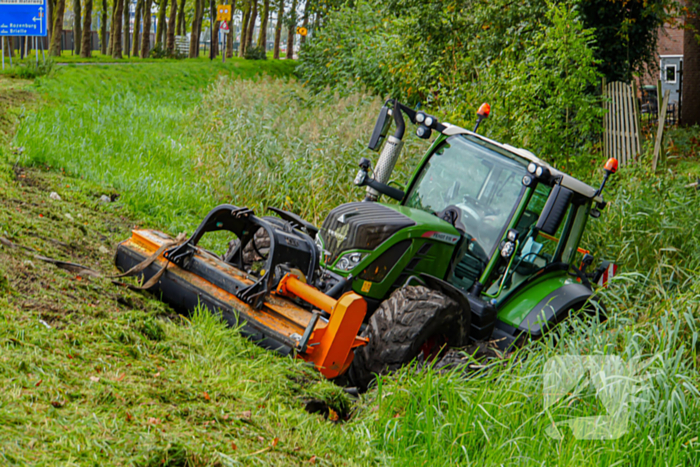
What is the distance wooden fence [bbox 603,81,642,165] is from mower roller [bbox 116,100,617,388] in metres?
4.50

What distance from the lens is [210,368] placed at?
3.83 meters

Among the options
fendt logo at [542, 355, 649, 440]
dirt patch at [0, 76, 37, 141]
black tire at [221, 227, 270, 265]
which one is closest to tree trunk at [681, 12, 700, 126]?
black tire at [221, 227, 270, 265]

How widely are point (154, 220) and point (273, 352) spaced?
417cm

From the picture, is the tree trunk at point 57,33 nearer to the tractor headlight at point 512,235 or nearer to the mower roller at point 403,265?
the mower roller at point 403,265

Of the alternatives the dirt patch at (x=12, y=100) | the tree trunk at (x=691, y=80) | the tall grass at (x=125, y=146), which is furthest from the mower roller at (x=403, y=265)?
the tree trunk at (x=691, y=80)

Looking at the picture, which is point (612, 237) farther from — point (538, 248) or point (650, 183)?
point (538, 248)

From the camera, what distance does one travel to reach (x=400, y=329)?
4.16 meters

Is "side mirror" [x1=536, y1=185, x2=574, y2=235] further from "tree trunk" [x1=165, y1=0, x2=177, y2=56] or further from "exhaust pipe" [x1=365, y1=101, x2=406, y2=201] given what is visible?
"tree trunk" [x1=165, y1=0, x2=177, y2=56]

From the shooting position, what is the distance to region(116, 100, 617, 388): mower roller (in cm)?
419

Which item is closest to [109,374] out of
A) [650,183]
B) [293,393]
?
[293,393]

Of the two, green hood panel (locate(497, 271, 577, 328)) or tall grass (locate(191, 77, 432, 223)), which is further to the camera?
tall grass (locate(191, 77, 432, 223))

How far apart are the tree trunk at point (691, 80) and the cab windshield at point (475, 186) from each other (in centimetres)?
1493

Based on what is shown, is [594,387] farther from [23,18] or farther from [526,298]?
[23,18]

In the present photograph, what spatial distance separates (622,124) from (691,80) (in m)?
9.44
